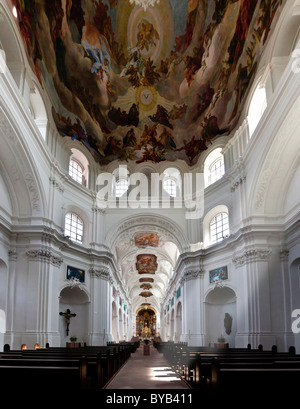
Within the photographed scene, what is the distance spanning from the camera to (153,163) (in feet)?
82.9

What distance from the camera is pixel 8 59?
15.1 metres

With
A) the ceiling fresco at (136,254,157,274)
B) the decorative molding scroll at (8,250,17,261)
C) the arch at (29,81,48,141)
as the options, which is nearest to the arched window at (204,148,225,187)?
the arch at (29,81,48,141)

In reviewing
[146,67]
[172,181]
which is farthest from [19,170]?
[172,181]

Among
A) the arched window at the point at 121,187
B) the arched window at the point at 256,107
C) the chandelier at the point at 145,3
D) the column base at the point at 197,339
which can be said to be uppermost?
the chandelier at the point at 145,3

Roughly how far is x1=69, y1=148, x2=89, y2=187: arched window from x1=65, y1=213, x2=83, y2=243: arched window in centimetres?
230

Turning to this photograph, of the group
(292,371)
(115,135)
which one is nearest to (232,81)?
(115,135)

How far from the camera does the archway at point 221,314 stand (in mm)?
20359

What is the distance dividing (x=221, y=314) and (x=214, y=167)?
8630mm

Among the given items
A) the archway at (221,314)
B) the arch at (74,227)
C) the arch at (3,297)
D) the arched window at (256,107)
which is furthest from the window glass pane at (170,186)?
the arch at (3,297)

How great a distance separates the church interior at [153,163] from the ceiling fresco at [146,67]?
73 mm

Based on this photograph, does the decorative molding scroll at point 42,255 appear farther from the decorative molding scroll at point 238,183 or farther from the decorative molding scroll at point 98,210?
the decorative molding scroll at point 238,183

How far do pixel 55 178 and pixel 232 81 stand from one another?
9.93 meters

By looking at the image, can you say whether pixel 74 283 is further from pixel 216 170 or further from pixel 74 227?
pixel 216 170
